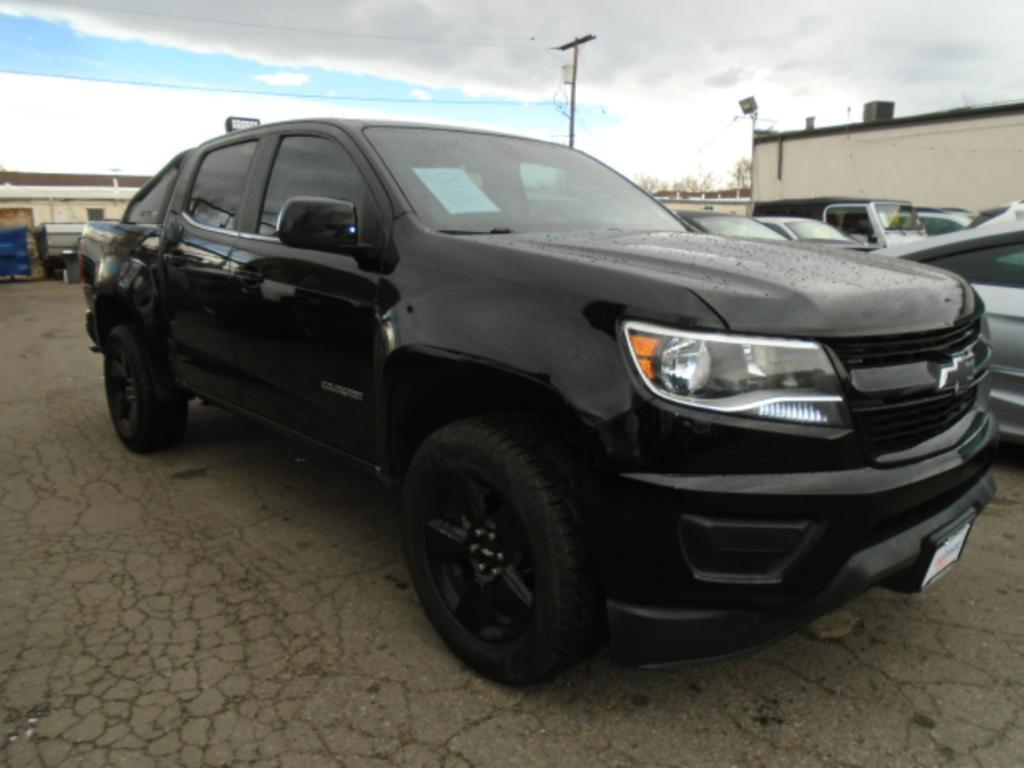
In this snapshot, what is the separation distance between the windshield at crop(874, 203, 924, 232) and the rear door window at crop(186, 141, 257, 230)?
12.1 meters

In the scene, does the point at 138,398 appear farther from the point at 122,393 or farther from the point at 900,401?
the point at 900,401

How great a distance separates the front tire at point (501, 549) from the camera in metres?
2.09

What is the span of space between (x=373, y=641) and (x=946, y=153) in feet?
96.0

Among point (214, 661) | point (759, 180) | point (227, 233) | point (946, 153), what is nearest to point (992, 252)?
point (227, 233)

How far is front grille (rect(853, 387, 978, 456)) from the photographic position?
1.95 m

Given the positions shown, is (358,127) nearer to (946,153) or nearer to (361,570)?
(361,570)

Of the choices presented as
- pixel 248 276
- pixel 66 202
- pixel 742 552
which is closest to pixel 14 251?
pixel 66 202

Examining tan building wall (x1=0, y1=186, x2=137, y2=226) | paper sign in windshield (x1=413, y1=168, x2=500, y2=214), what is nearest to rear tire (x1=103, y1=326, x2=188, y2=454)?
paper sign in windshield (x1=413, y1=168, x2=500, y2=214)

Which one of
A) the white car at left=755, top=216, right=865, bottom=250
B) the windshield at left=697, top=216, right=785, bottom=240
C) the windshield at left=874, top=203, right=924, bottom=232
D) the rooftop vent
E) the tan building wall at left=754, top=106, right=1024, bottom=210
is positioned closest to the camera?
the windshield at left=697, top=216, right=785, bottom=240

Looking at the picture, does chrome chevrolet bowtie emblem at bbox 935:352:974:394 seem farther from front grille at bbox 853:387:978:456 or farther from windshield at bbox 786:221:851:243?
windshield at bbox 786:221:851:243

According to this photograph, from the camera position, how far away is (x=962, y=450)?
2.21 metres

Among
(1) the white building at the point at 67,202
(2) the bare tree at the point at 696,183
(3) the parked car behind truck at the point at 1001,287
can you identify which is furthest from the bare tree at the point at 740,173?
(3) the parked car behind truck at the point at 1001,287

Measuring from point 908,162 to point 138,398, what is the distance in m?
28.9

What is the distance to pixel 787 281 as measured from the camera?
205cm
